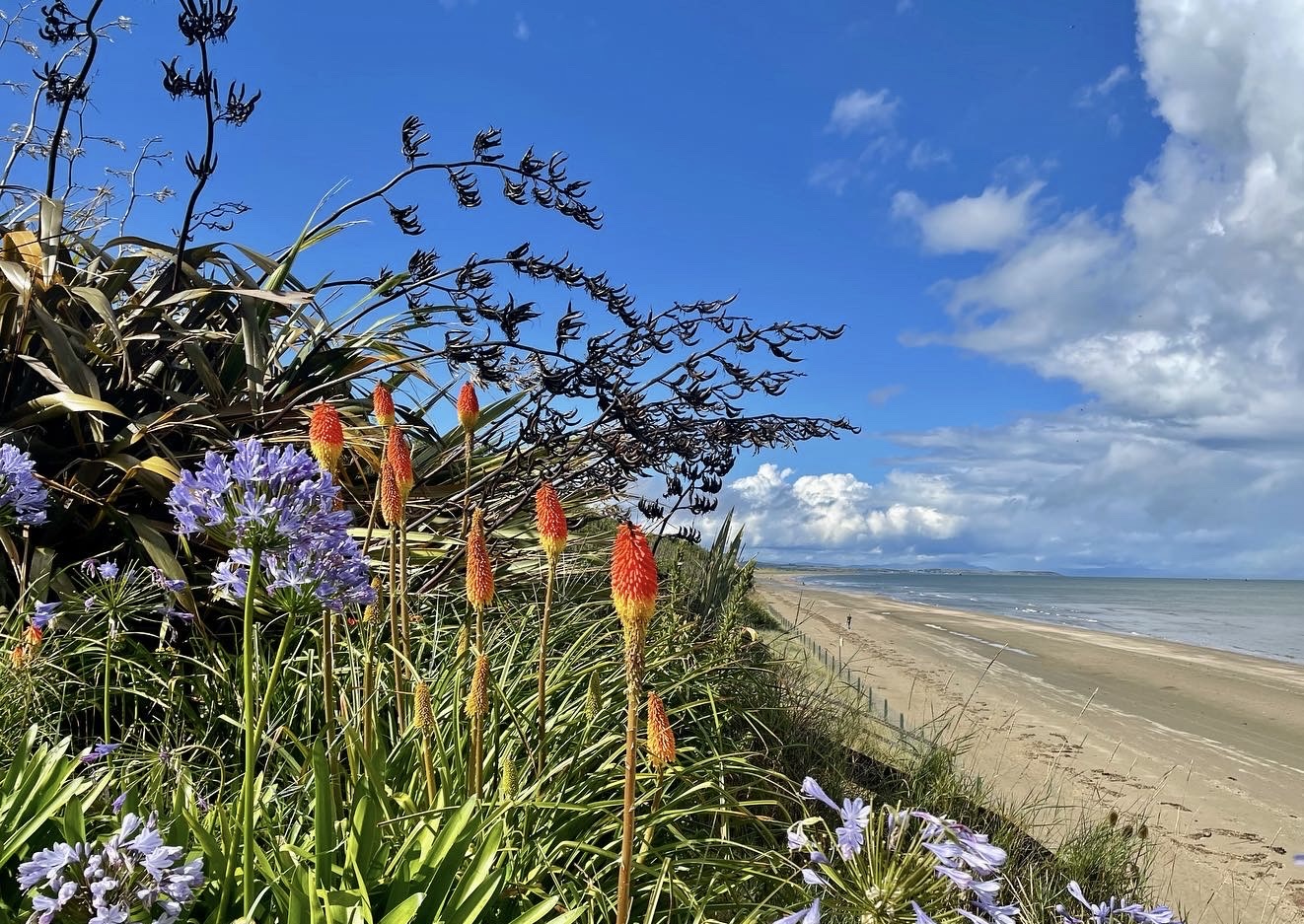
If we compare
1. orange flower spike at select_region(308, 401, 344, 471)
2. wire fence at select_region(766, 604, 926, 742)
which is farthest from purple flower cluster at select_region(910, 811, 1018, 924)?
wire fence at select_region(766, 604, 926, 742)

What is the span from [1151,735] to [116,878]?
48.8 feet

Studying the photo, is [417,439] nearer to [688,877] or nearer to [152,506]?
[152,506]

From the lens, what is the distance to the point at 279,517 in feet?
5.41

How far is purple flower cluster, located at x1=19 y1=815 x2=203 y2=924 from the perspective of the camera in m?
1.52

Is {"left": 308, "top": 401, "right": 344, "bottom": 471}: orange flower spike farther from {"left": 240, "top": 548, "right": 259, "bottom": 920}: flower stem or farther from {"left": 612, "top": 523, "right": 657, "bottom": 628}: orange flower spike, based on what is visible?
{"left": 612, "top": 523, "right": 657, "bottom": 628}: orange flower spike

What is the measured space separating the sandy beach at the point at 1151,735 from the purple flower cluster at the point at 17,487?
14.1 ft

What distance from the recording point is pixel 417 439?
A: 20.3 ft

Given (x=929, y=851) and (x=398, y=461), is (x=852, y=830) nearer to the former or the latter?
(x=929, y=851)

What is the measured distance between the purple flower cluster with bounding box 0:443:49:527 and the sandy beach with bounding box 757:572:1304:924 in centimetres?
429

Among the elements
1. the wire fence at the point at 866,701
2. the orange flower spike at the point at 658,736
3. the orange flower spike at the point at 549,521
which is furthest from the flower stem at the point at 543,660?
the wire fence at the point at 866,701

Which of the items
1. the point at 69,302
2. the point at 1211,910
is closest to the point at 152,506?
the point at 69,302

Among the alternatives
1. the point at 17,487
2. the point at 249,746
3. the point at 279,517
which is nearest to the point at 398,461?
the point at 279,517

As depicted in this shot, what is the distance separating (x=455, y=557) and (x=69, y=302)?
313 cm

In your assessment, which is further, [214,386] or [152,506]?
[214,386]
